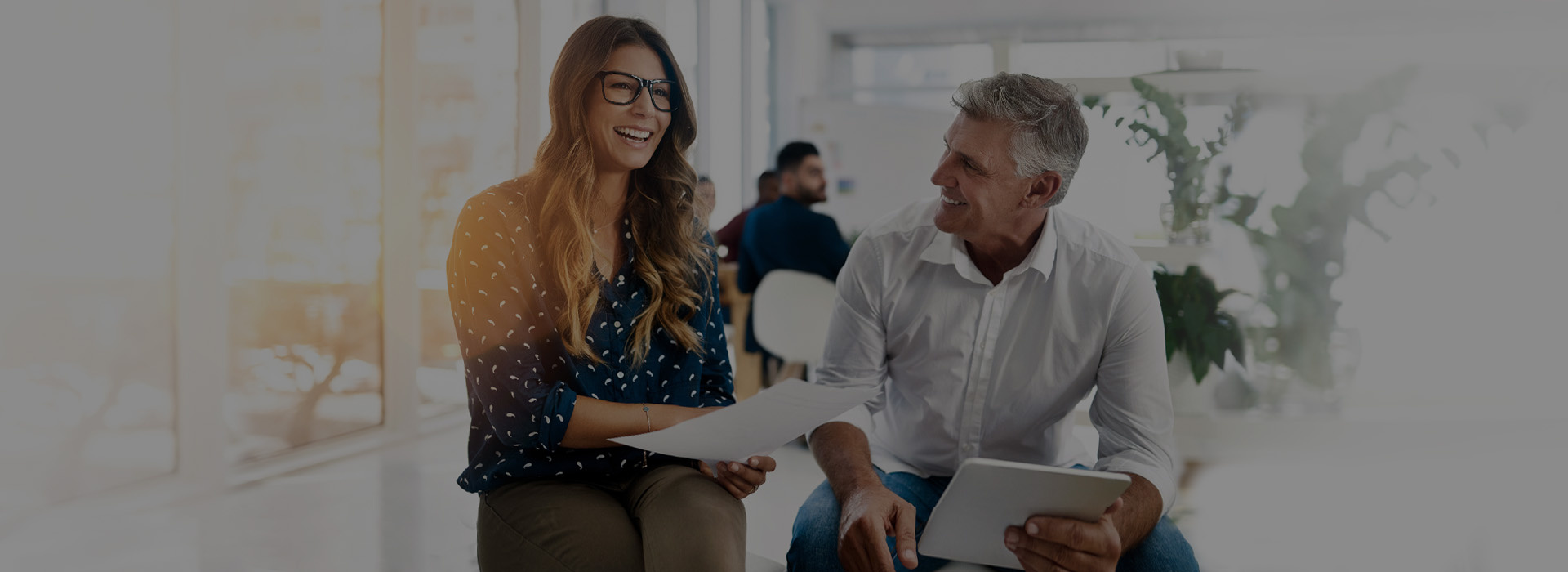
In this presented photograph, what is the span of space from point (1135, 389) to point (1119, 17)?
341 inches

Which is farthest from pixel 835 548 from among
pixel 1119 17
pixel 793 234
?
pixel 1119 17

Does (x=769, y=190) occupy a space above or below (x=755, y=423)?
above

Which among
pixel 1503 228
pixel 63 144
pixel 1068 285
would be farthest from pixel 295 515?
pixel 1503 228

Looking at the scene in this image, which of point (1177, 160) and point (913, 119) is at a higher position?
point (913, 119)

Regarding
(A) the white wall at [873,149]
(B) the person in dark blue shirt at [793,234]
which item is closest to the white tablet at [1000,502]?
(B) the person in dark blue shirt at [793,234]

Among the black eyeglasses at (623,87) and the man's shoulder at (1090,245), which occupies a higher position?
the black eyeglasses at (623,87)

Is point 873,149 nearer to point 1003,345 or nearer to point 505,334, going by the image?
point 1003,345

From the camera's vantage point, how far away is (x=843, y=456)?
1.40m

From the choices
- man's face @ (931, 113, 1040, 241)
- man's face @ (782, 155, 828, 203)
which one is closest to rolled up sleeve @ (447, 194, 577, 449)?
man's face @ (931, 113, 1040, 241)

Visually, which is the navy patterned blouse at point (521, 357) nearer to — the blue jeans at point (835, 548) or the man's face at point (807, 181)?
the blue jeans at point (835, 548)

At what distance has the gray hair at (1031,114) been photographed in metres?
1.39

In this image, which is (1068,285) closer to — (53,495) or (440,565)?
(440,565)

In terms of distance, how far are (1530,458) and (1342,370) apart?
1027 mm

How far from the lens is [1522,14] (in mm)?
2945
